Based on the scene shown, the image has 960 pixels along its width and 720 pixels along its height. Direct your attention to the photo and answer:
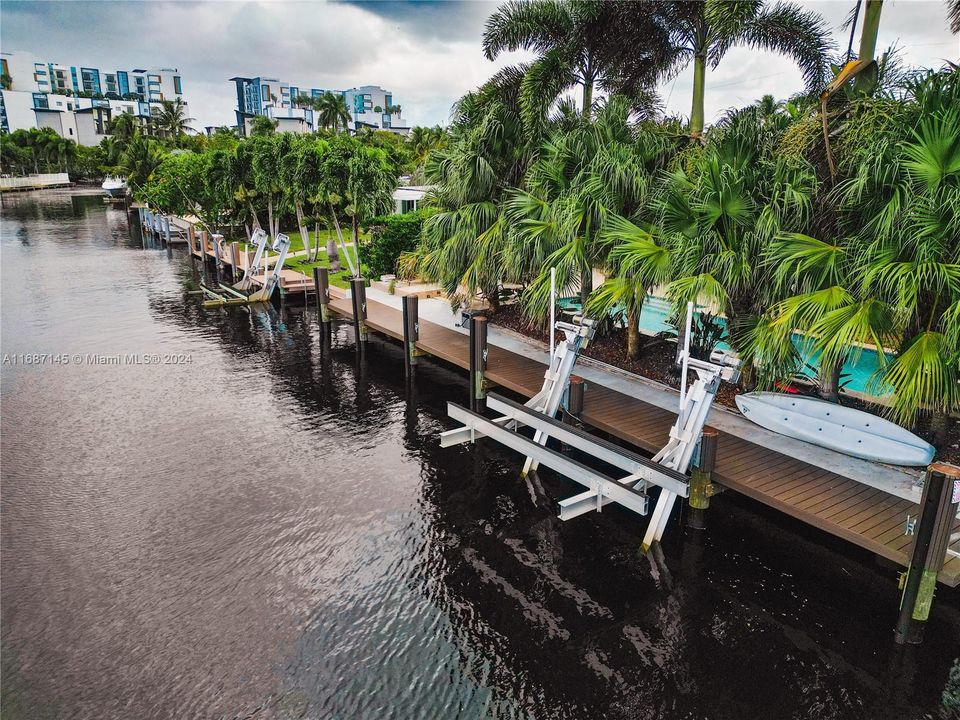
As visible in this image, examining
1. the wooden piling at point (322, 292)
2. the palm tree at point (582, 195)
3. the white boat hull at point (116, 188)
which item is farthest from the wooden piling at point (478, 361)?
the white boat hull at point (116, 188)

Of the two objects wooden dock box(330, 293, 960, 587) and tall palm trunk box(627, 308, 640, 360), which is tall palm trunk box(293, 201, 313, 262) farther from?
wooden dock box(330, 293, 960, 587)

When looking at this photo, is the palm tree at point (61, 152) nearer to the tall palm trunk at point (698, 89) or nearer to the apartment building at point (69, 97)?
the apartment building at point (69, 97)

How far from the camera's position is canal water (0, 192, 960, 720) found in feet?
17.5

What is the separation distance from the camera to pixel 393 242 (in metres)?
22.5

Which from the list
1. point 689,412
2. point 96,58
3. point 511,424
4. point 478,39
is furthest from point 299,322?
point 96,58

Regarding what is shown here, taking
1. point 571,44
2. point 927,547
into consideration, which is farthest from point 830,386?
point 571,44

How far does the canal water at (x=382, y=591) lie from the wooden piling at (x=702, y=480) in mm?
292

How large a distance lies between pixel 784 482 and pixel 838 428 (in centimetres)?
177

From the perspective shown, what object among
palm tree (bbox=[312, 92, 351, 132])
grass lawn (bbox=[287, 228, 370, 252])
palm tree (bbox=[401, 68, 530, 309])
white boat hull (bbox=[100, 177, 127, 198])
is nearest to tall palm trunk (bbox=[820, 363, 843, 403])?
palm tree (bbox=[401, 68, 530, 309])

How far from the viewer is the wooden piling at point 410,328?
1326cm

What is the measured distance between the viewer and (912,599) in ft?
18.6

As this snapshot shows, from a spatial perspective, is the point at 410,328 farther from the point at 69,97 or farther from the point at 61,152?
the point at 69,97

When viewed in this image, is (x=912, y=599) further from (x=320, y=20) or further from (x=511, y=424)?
(x=320, y=20)

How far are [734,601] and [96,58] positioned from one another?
7706 inches
